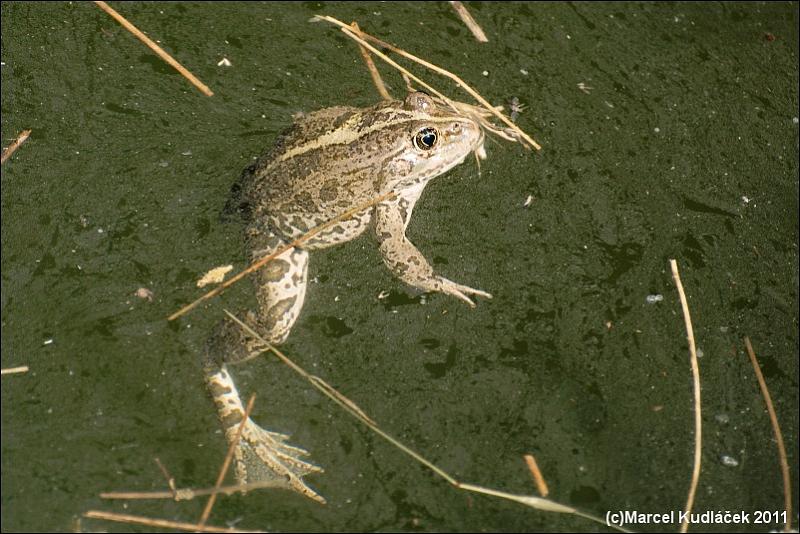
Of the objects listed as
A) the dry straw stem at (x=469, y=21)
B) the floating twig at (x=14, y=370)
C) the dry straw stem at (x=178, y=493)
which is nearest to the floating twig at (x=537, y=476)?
the dry straw stem at (x=178, y=493)

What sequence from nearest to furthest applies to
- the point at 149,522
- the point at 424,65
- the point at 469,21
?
the point at 149,522 → the point at 424,65 → the point at 469,21

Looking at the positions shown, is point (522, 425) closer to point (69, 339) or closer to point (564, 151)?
point (564, 151)

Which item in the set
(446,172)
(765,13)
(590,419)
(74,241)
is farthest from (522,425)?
(765,13)

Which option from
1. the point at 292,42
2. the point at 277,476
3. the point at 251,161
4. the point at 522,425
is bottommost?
the point at 277,476

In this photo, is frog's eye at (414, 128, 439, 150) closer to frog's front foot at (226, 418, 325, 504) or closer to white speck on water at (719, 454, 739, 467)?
frog's front foot at (226, 418, 325, 504)

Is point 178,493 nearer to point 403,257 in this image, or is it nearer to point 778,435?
point 403,257

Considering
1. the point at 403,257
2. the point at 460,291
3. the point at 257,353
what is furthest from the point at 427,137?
the point at 257,353
